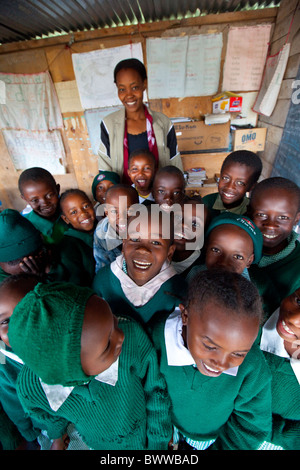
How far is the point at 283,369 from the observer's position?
88 centimetres

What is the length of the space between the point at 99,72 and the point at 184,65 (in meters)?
1.09

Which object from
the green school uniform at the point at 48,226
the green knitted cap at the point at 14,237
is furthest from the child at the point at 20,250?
the green school uniform at the point at 48,226

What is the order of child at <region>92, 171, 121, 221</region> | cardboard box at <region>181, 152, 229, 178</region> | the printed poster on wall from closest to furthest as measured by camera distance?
child at <region>92, 171, 121, 221</region>
the printed poster on wall
cardboard box at <region>181, 152, 229, 178</region>

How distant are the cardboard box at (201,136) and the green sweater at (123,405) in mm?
2571

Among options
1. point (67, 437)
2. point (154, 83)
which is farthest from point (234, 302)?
point (154, 83)

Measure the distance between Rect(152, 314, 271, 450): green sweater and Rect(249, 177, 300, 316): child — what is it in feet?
0.97

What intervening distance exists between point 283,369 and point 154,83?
322 centimetres

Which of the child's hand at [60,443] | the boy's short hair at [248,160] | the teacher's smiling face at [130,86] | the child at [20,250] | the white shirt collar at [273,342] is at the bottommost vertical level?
the child's hand at [60,443]

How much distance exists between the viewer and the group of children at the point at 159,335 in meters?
0.61

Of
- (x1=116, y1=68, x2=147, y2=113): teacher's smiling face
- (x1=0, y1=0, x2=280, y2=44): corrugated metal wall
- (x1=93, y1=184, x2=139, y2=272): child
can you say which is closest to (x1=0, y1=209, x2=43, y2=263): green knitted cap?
(x1=93, y1=184, x2=139, y2=272): child

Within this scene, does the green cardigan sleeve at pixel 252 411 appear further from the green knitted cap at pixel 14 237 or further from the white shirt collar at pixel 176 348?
the green knitted cap at pixel 14 237

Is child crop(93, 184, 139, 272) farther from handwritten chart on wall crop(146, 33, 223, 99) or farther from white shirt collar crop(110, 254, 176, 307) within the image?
handwritten chart on wall crop(146, 33, 223, 99)

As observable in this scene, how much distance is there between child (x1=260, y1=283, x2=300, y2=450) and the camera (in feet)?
2.56
